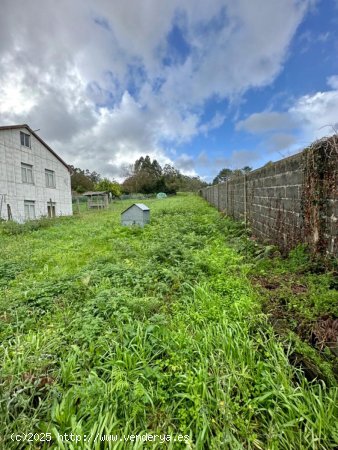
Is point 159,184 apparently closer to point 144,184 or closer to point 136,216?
point 144,184

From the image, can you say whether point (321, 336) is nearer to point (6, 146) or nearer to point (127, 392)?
point (127, 392)

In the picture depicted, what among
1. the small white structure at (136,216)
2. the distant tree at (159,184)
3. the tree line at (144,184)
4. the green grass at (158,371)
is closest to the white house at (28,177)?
the small white structure at (136,216)

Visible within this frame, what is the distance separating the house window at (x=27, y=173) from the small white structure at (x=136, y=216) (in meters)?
11.0

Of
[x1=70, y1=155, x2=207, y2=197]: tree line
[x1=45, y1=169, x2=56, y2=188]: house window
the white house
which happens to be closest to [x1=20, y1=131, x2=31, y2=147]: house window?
the white house

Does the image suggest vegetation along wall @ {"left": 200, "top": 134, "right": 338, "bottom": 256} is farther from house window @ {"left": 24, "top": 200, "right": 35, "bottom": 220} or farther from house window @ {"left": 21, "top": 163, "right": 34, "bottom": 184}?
house window @ {"left": 21, "top": 163, "right": 34, "bottom": 184}

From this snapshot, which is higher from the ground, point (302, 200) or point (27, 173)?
point (27, 173)

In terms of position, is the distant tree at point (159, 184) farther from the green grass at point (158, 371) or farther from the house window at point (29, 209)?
the green grass at point (158, 371)

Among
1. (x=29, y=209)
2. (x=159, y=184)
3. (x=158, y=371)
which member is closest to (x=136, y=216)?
(x=158, y=371)

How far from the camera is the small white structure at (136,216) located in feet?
27.4

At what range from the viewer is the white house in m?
13.9

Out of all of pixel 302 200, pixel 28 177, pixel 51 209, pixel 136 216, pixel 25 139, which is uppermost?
pixel 25 139

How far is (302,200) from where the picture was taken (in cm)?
313

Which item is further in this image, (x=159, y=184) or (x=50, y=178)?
(x=159, y=184)

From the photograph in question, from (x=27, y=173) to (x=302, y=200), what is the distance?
17.7 m
